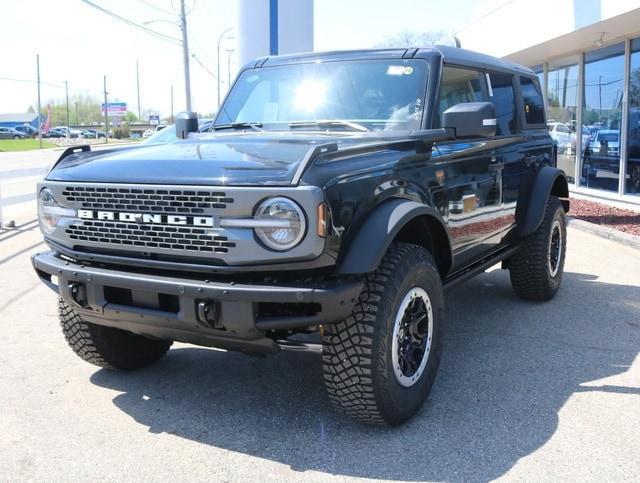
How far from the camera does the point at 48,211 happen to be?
3.55 metres

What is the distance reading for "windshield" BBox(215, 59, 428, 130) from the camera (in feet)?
13.5

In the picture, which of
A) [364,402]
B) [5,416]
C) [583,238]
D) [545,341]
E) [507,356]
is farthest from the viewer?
[583,238]

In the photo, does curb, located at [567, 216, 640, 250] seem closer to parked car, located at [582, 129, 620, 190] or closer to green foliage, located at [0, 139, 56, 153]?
parked car, located at [582, 129, 620, 190]

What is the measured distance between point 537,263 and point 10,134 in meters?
104

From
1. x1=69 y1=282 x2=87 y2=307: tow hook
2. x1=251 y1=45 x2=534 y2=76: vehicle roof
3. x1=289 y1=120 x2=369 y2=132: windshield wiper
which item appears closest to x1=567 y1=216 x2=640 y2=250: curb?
x1=251 y1=45 x2=534 y2=76: vehicle roof

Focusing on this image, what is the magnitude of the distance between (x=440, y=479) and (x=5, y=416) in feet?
7.71

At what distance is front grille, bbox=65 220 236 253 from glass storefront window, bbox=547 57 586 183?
12150mm

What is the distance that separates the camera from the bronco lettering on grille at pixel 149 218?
3006 mm

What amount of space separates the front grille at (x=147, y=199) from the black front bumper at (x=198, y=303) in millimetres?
316

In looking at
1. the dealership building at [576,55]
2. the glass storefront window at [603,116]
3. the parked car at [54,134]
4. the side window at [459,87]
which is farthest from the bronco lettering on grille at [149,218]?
A: the parked car at [54,134]

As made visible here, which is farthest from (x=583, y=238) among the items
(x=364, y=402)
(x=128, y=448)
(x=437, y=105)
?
(x=128, y=448)

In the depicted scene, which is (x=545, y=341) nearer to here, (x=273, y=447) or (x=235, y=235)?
(x=273, y=447)

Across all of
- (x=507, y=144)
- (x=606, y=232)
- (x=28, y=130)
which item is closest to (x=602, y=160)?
(x=606, y=232)

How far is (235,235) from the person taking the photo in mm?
2926
